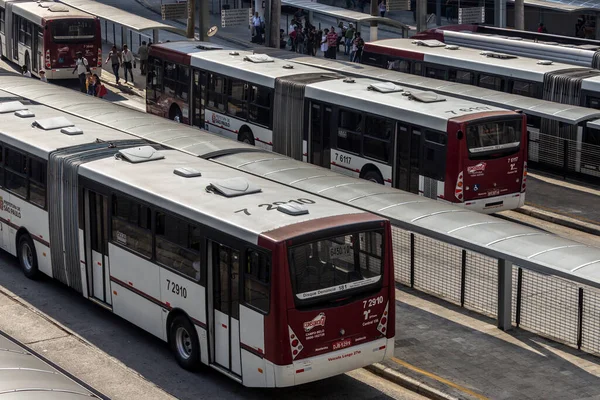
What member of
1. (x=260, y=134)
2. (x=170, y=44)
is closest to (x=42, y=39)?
(x=170, y=44)

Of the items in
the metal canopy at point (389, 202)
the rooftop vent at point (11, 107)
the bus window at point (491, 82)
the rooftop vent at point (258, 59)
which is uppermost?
the rooftop vent at point (258, 59)

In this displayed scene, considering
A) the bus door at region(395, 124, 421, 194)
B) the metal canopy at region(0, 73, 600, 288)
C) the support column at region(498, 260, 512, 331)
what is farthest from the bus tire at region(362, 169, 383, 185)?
the support column at region(498, 260, 512, 331)

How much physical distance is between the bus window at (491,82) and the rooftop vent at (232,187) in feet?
62.5

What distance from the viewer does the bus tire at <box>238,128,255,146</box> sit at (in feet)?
105

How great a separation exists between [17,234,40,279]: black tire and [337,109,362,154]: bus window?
9.36 meters

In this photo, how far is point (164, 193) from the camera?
17.1m

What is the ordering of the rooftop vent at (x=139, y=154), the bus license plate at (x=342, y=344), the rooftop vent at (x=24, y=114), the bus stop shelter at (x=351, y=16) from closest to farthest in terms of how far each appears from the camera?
the bus license plate at (x=342, y=344) → the rooftop vent at (x=139, y=154) → the rooftop vent at (x=24, y=114) → the bus stop shelter at (x=351, y=16)

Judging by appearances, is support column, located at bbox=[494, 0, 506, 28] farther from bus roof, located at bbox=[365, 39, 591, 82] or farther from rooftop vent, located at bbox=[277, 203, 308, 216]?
rooftop vent, located at bbox=[277, 203, 308, 216]

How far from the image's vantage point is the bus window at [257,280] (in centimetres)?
1500

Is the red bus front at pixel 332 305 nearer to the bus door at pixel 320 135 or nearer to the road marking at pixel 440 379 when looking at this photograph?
the road marking at pixel 440 379

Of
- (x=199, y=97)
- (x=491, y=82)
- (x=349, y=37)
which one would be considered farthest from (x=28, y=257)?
(x=349, y=37)

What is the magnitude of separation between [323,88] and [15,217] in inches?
399

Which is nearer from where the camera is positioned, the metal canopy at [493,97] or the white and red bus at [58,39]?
the metal canopy at [493,97]

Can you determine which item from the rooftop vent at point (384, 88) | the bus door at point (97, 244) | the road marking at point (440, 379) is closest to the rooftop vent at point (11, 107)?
the bus door at point (97, 244)
